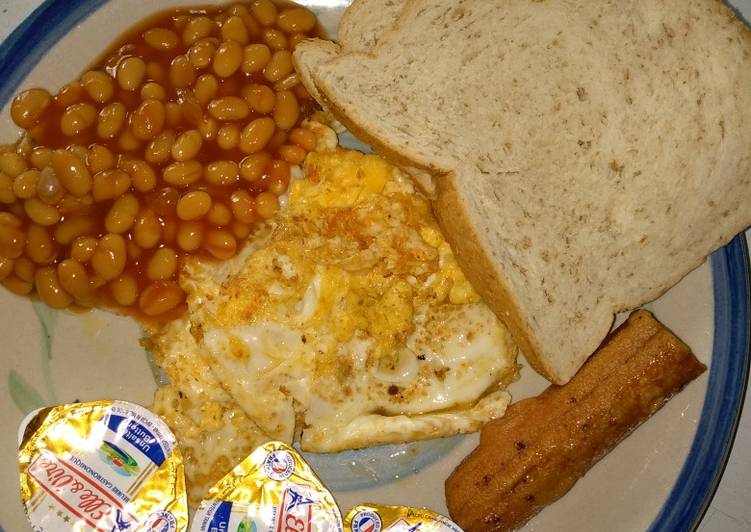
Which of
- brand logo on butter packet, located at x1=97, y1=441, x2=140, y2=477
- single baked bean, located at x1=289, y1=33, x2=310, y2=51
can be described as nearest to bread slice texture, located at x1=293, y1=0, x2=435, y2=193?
single baked bean, located at x1=289, y1=33, x2=310, y2=51

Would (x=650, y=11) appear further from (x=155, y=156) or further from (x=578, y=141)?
(x=155, y=156)

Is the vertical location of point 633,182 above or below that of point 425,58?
below

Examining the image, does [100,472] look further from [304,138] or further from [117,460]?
[304,138]

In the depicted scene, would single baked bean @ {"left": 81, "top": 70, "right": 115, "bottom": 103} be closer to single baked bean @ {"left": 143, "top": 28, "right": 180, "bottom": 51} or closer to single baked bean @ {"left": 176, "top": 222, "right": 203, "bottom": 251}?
single baked bean @ {"left": 143, "top": 28, "right": 180, "bottom": 51}

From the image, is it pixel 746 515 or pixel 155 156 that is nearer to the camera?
pixel 155 156

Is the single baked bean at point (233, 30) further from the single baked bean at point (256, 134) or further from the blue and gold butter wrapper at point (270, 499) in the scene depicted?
the blue and gold butter wrapper at point (270, 499)

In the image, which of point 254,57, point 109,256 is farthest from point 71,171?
point 254,57

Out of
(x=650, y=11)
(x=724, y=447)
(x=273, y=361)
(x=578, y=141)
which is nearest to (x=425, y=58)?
(x=578, y=141)
